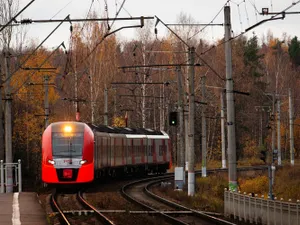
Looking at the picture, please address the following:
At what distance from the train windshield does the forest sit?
1577 centimetres

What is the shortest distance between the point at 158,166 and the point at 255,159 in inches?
1013

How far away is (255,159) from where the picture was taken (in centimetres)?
7825

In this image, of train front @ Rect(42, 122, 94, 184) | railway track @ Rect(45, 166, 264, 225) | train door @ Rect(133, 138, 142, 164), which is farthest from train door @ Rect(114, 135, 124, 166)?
train front @ Rect(42, 122, 94, 184)

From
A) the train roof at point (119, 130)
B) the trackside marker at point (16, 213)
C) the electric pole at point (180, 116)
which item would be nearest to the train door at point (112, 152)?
the train roof at point (119, 130)

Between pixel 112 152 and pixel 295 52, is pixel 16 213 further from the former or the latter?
pixel 295 52

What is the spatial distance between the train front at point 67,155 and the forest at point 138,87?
51.0 feet

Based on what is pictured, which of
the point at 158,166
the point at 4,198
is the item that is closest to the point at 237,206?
the point at 4,198

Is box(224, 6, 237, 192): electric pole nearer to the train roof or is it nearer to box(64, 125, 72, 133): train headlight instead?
box(64, 125, 72, 133): train headlight

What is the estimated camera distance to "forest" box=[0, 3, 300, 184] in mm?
54844

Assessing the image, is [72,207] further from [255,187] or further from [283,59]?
[283,59]

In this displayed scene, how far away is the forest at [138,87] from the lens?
2159 inches

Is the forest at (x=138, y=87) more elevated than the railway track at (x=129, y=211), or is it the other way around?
the forest at (x=138, y=87)

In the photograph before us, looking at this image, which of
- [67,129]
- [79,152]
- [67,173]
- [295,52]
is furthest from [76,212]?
[295,52]

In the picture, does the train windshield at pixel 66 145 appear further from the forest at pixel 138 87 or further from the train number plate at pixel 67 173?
the forest at pixel 138 87
